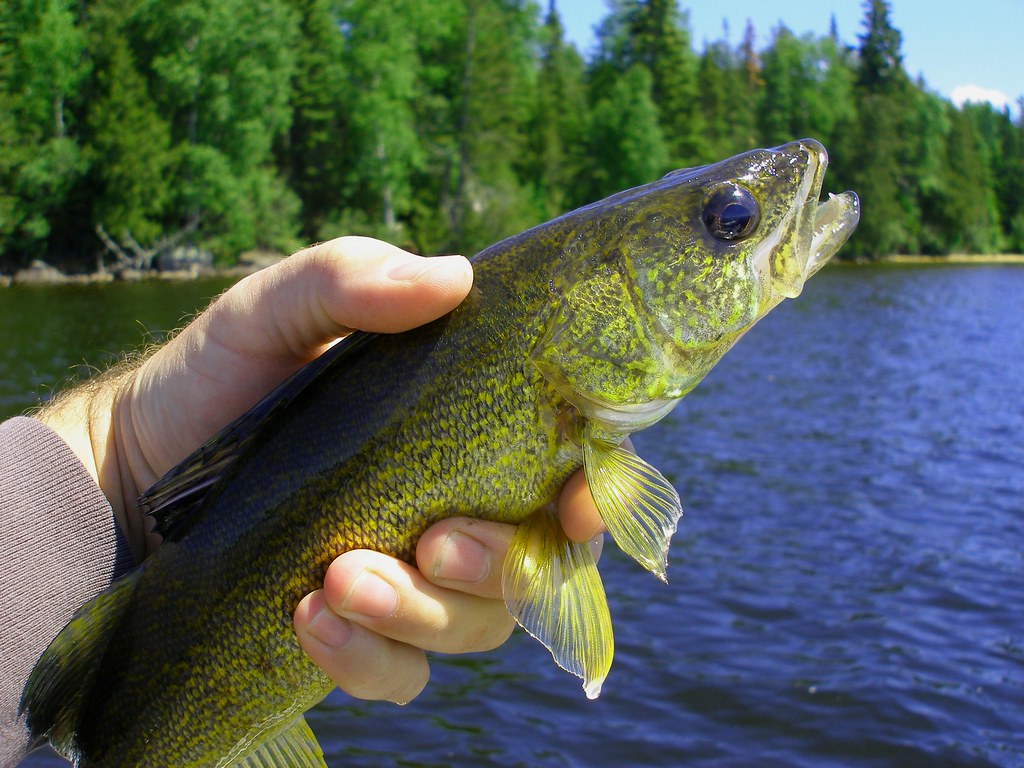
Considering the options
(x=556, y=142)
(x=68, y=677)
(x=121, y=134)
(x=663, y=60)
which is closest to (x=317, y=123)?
(x=121, y=134)

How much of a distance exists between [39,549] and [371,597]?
1352mm

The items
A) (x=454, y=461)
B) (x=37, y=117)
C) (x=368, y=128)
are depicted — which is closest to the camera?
(x=454, y=461)

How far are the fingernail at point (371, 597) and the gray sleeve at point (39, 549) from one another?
1210 millimetres

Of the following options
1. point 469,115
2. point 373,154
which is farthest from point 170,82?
point 469,115

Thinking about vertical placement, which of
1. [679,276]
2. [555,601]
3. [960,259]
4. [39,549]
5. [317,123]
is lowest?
[960,259]

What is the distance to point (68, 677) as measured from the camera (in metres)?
2.98

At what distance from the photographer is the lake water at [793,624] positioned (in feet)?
24.4

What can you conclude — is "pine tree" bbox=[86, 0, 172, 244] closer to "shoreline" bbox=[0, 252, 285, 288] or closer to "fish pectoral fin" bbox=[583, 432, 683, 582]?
"shoreline" bbox=[0, 252, 285, 288]

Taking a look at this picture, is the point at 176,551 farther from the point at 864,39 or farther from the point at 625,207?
the point at 864,39

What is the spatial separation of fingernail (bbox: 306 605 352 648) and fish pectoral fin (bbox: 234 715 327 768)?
0.99 feet

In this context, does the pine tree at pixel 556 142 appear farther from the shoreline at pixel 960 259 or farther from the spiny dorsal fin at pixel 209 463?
the spiny dorsal fin at pixel 209 463

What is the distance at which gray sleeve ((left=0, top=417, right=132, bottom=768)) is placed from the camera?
3.19m

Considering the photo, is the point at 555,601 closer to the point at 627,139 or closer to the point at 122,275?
the point at 122,275

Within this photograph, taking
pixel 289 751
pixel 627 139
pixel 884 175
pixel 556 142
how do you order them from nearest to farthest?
1. pixel 289 751
2. pixel 627 139
3. pixel 556 142
4. pixel 884 175
